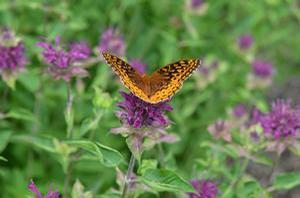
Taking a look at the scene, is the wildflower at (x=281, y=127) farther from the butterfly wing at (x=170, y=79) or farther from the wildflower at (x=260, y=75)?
the wildflower at (x=260, y=75)

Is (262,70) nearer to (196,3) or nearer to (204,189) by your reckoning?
(196,3)

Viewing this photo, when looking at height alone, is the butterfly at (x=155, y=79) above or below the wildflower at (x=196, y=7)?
below

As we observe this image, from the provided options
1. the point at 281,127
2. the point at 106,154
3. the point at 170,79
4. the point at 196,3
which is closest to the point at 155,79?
the point at 170,79

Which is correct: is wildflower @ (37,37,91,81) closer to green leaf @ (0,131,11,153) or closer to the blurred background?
the blurred background

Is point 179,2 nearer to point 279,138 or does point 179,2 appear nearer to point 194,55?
point 194,55

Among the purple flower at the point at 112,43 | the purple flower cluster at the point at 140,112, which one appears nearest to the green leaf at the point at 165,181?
the purple flower cluster at the point at 140,112

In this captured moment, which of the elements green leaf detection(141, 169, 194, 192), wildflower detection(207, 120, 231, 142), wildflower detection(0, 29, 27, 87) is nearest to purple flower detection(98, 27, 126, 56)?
wildflower detection(0, 29, 27, 87)

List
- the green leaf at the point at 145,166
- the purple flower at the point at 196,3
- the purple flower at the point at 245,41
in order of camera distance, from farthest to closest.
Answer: the purple flower at the point at 245,41
the purple flower at the point at 196,3
the green leaf at the point at 145,166
